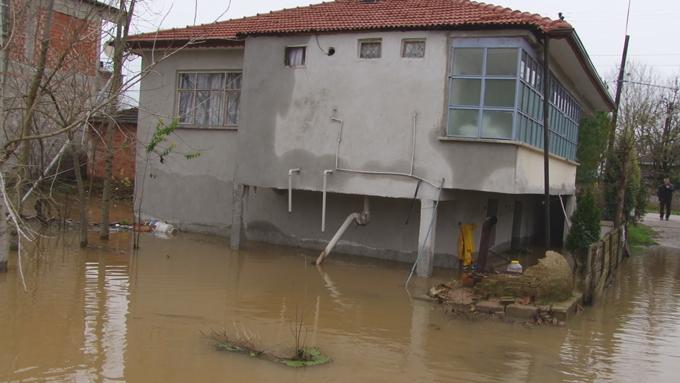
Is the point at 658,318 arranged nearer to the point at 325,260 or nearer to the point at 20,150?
the point at 325,260

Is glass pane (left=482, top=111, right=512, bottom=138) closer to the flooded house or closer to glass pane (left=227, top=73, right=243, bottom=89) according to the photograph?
the flooded house

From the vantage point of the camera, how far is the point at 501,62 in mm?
13219

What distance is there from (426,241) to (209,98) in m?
7.93

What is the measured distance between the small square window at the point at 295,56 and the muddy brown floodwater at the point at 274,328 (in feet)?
15.4

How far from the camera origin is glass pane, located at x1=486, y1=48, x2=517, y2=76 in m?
13.1

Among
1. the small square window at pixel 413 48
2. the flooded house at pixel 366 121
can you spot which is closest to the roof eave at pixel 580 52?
the flooded house at pixel 366 121

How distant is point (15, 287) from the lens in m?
10.1

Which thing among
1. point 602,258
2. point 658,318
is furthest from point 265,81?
point 658,318

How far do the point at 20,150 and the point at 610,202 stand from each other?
2013cm

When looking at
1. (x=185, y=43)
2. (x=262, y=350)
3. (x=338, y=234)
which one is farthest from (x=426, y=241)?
(x=185, y=43)

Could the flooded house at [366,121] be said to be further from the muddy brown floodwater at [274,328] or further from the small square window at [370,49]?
the muddy brown floodwater at [274,328]

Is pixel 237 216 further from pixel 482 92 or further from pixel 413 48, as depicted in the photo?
Answer: pixel 482 92

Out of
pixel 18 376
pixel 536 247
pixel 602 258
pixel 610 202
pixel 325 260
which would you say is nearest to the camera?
Answer: pixel 18 376

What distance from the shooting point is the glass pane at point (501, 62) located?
13102 mm
